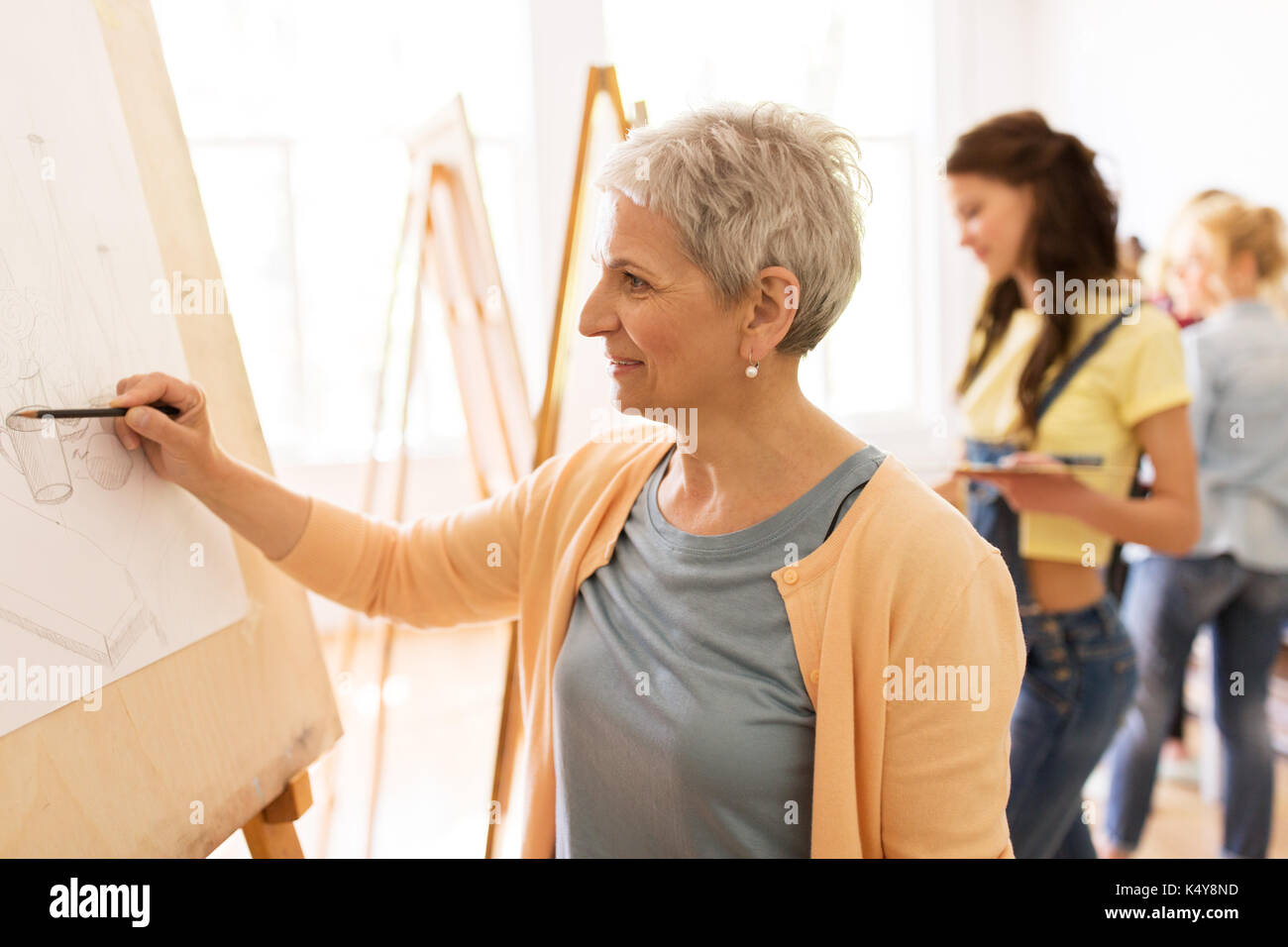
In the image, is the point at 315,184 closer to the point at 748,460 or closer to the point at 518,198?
the point at 518,198

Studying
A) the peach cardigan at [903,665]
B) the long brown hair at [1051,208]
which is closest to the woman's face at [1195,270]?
the long brown hair at [1051,208]

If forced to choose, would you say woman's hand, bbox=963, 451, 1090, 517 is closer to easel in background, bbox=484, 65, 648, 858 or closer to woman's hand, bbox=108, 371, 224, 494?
easel in background, bbox=484, 65, 648, 858

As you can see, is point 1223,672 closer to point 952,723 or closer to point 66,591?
A: point 952,723

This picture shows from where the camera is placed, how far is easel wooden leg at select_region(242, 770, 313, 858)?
3.86ft

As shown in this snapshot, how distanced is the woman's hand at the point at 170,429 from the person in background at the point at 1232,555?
83.2 inches

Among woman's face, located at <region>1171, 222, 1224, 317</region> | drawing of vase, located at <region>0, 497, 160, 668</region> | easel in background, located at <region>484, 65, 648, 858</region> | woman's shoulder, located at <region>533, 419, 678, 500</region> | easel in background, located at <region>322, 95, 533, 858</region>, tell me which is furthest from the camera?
woman's face, located at <region>1171, 222, 1224, 317</region>

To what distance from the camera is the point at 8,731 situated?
0.81 metres

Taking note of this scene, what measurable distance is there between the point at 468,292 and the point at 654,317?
113cm

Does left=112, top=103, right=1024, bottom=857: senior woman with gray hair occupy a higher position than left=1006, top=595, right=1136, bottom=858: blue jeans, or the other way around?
left=112, top=103, right=1024, bottom=857: senior woman with gray hair

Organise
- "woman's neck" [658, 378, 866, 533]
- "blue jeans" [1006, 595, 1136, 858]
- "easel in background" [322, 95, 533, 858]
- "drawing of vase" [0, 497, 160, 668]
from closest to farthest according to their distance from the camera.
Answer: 1. "drawing of vase" [0, 497, 160, 668]
2. "woman's neck" [658, 378, 866, 533]
3. "blue jeans" [1006, 595, 1136, 858]
4. "easel in background" [322, 95, 533, 858]

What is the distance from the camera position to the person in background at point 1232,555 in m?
2.28

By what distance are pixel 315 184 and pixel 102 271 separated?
399 cm

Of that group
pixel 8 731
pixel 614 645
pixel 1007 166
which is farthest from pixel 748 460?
pixel 1007 166

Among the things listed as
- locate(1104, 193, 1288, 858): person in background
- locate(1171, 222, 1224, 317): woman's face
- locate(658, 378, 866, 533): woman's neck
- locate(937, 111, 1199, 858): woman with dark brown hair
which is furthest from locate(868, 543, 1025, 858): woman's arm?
locate(1171, 222, 1224, 317): woman's face
